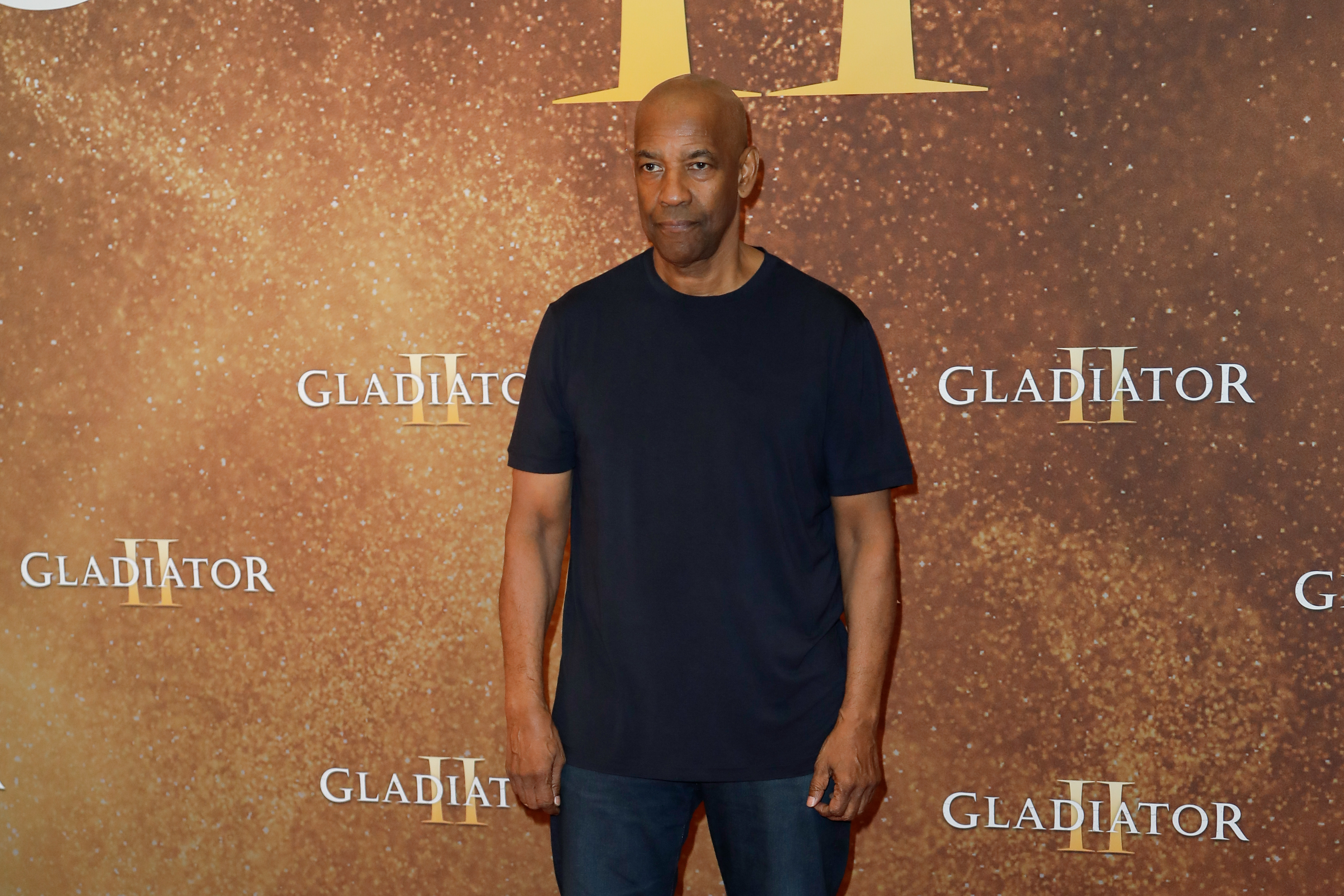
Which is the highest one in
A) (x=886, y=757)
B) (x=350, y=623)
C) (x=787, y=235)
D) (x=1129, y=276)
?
(x=787, y=235)

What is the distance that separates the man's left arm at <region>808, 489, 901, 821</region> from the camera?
4.35 ft

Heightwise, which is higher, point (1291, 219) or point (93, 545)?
point (1291, 219)

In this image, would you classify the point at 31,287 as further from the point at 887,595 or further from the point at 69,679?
the point at 887,595

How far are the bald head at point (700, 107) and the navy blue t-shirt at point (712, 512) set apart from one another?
19 centimetres

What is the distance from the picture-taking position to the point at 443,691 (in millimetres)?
2004

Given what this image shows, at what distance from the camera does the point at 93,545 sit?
207 cm

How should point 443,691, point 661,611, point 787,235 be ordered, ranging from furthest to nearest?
point 443,691, point 787,235, point 661,611

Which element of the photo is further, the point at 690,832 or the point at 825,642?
the point at 690,832

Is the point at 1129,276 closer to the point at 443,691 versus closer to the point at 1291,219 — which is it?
the point at 1291,219

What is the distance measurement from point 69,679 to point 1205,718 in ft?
6.64

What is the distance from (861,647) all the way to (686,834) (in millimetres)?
329

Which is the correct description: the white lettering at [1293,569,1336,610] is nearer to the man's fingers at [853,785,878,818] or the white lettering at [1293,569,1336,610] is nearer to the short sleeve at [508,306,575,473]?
the man's fingers at [853,785,878,818]

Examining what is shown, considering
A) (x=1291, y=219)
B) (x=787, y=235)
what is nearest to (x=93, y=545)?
(x=787, y=235)

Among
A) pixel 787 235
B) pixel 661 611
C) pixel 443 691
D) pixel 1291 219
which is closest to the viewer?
pixel 661 611
